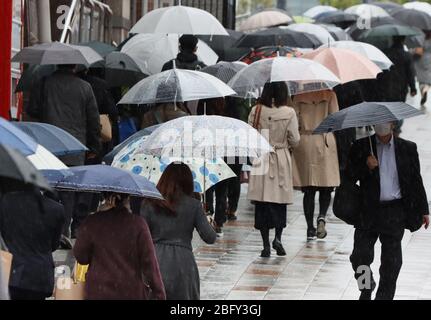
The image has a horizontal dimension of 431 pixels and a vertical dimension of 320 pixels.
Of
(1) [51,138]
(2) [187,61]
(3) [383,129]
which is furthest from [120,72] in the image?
(1) [51,138]

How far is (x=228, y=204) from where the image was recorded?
17719 millimetres

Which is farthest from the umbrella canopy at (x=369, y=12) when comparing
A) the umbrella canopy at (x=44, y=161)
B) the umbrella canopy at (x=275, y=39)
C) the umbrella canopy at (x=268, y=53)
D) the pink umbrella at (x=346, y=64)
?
the umbrella canopy at (x=44, y=161)

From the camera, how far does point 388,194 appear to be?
11.9 metres

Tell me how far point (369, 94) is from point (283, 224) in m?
7.51

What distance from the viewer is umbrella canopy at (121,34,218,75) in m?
Result: 18.8

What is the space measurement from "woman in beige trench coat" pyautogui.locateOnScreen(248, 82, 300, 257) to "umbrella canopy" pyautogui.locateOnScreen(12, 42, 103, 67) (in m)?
1.77

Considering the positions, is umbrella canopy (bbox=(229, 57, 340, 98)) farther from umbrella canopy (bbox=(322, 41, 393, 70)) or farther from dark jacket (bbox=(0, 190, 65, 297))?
dark jacket (bbox=(0, 190, 65, 297))

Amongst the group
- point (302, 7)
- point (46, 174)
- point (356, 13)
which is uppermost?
point (46, 174)

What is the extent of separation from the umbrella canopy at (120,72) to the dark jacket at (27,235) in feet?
23.9

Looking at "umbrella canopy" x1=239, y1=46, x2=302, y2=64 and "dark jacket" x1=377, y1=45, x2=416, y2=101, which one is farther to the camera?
"dark jacket" x1=377, y1=45, x2=416, y2=101

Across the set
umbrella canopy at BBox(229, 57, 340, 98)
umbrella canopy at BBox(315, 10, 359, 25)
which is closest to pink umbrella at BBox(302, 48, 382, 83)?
umbrella canopy at BBox(229, 57, 340, 98)

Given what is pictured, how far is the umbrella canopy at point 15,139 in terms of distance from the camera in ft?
24.3

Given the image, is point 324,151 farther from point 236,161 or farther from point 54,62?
point 54,62
